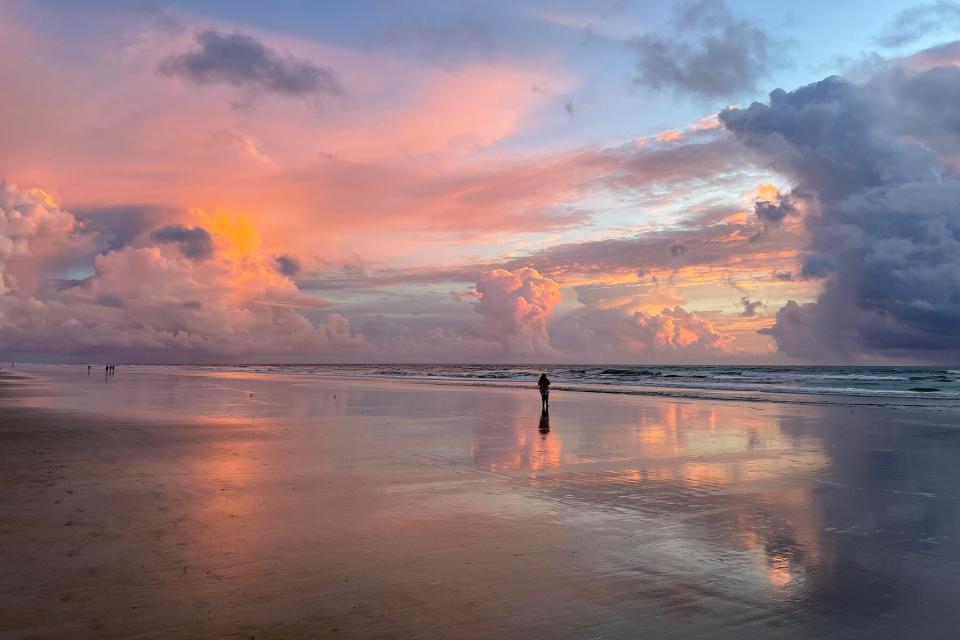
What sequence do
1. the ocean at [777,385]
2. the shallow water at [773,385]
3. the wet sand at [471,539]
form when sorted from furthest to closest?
the ocean at [777,385] < the shallow water at [773,385] < the wet sand at [471,539]

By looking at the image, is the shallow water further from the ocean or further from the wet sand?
the wet sand

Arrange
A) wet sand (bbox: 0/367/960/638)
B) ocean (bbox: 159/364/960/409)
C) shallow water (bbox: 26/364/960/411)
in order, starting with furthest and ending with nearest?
ocean (bbox: 159/364/960/409) < shallow water (bbox: 26/364/960/411) < wet sand (bbox: 0/367/960/638)

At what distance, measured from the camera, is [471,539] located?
9180mm

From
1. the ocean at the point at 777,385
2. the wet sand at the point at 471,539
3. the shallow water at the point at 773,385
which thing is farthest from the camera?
the ocean at the point at 777,385

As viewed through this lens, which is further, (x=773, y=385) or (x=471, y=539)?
(x=773, y=385)

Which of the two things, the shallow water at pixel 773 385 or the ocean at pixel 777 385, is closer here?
the shallow water at pixel 773 385

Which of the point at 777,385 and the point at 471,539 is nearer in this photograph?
the point at 471,539

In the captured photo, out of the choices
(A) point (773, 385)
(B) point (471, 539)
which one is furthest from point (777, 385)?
(B) point (471, 539)

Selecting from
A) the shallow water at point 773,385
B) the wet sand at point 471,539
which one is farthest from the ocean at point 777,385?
the wet sand at point 471,539

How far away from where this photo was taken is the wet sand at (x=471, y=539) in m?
6.35

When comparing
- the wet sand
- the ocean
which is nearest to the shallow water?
the ocean

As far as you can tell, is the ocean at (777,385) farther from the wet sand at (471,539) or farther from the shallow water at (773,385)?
the wet sand at (471,539)

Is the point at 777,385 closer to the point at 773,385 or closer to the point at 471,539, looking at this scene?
the point at 773,385

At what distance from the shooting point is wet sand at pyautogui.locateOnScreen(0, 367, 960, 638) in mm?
6352
